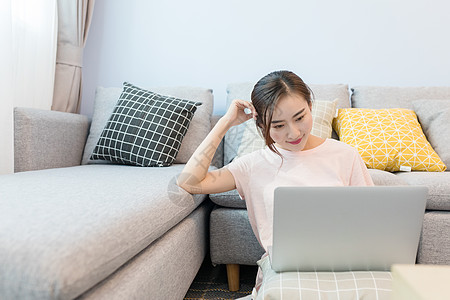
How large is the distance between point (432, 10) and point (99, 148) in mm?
2150

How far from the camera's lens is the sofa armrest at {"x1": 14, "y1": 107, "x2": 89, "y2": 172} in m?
1.57

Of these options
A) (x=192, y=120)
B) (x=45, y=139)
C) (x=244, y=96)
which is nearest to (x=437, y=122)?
(x=244, y=96)

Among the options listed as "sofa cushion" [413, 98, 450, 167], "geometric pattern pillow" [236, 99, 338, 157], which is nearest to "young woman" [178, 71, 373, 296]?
"geometric pattern pillow" [236, 99, 338, 157]

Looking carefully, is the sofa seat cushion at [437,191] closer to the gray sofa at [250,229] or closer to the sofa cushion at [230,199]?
the gray sofa at [250,229]

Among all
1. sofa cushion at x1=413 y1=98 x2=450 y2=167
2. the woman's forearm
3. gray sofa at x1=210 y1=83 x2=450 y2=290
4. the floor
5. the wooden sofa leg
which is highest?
sofa cushion at x1=413 y1=98 x2=450 y2=167

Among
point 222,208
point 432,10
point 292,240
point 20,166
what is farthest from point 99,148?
point 432,10

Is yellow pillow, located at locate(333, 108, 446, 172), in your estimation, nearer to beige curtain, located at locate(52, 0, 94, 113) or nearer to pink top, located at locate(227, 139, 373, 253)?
pink top, located at locate(227, 139, 373, 253)

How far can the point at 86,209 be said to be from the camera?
831 millimetres

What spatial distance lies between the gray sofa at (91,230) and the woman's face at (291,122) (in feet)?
1.24

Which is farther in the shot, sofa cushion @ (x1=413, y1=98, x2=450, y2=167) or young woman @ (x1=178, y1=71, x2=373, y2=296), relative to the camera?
sofa cushion @ (x1=413, y1=98, x2=450, y2=167)

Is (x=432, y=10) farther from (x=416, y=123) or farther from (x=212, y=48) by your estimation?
(x=212, y=48)

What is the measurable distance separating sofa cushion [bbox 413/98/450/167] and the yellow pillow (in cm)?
7

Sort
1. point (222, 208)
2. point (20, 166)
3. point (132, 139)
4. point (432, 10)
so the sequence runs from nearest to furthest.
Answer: point (222, 208), point (20, 166), point (132, 139), point (432, 10)

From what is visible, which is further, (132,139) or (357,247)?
(132,139)
